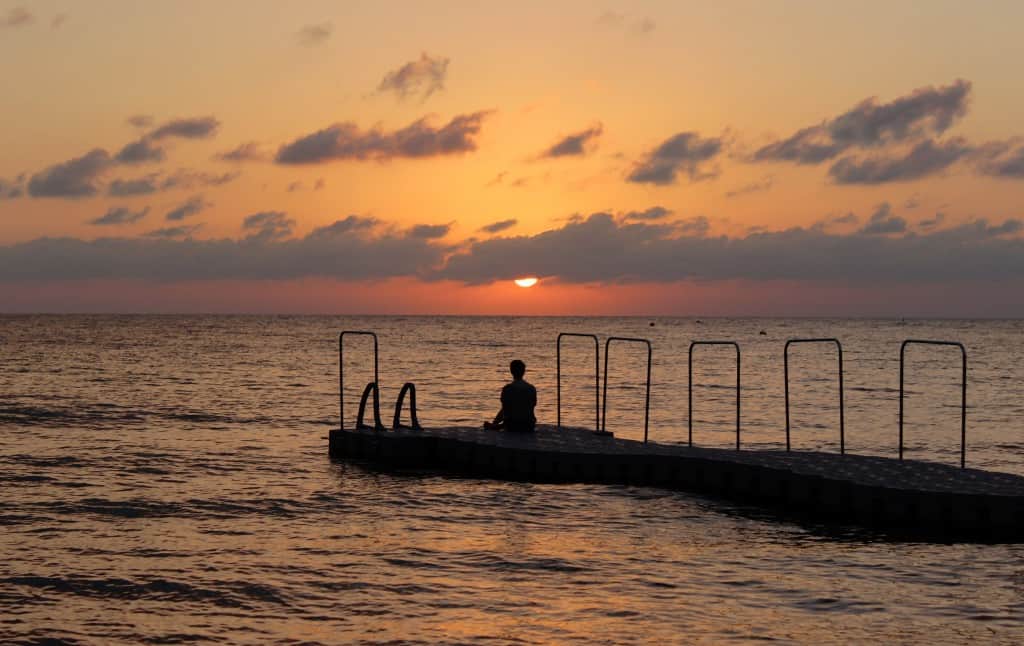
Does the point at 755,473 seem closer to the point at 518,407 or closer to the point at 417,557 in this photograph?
the point at 518,407

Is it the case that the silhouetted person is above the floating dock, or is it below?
above

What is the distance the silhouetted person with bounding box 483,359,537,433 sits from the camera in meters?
22.9

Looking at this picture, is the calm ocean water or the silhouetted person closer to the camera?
the calm ocean water

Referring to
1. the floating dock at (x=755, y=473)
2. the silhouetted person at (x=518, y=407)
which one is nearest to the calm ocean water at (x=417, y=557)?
the floating dock at (x=755, y=473)

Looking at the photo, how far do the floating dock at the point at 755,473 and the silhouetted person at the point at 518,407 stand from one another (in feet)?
0.84

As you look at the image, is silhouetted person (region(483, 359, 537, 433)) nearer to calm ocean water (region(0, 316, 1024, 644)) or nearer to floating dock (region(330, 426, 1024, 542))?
floating dock (region(330, 426, 1024, 542))

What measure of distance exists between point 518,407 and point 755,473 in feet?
19.3

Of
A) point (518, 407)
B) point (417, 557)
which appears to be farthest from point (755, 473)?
point (417, 557)

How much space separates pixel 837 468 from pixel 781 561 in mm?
5088

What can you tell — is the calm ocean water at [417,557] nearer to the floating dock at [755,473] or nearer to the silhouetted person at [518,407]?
the floating dock at [755,473]

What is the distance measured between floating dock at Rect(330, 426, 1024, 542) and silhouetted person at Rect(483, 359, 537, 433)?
26 centimetres

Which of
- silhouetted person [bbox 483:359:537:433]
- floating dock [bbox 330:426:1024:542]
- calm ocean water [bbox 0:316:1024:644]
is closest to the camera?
calm ocean water [bbox 0:316:1024:644]

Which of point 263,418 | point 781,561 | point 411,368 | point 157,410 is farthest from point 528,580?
point 411,368

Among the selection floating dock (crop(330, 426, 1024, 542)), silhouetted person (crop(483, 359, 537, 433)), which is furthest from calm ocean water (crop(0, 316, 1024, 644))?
silhouetted person (crop(483, 359, 537, 433))
